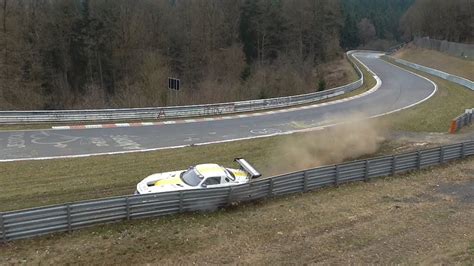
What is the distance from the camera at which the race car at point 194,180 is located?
1546 cm

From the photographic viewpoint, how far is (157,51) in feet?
207

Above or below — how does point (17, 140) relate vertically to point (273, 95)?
above

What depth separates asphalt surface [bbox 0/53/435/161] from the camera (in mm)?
22859

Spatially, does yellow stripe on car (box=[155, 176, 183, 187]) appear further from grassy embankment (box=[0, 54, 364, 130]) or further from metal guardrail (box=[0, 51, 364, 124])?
metal guardrail (box=[0, 51, 364, 124])

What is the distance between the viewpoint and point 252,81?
58.6 meters

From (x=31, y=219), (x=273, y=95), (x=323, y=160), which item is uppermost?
(x=31, y=219)

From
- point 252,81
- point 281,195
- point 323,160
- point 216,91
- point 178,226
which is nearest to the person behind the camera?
point 178,226

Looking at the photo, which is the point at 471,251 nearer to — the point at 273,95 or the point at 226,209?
the point at 226,209

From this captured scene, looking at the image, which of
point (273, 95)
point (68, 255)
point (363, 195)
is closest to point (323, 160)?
point (363, 195)

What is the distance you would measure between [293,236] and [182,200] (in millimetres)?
3841

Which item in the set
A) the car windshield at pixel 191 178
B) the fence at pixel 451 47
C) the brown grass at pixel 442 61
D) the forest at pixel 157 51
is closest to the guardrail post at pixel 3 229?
the car windshield at pixel 191 178

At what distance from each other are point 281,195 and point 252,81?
4263cm

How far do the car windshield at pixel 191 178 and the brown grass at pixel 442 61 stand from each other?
44.5m

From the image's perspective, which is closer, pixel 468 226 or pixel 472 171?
pixel 468 226
